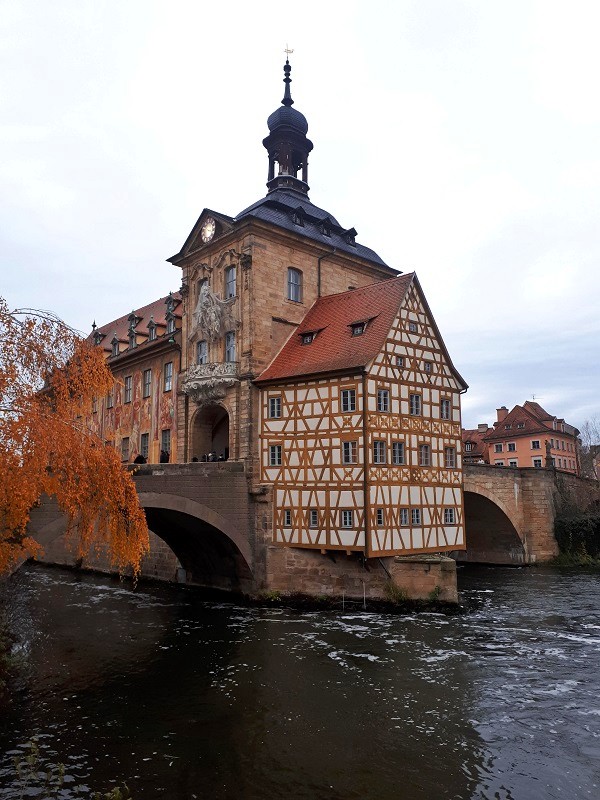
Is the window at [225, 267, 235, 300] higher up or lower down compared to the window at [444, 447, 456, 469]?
higher up

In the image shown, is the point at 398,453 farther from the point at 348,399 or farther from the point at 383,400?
the point at 348,399

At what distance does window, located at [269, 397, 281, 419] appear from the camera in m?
23.3

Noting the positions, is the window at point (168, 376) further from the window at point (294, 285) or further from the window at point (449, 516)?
the window at point (449, 516)

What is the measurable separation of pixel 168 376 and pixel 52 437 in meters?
22.7

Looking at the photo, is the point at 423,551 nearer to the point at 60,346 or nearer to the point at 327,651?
the point at 327,651

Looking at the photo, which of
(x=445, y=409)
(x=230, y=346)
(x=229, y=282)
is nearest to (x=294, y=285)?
(x=229, y=282)

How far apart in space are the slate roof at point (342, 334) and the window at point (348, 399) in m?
0.77

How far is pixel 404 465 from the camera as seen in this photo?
21906 mm

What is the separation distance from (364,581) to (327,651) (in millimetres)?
5279

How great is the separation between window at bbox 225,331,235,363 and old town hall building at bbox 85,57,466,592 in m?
0.07

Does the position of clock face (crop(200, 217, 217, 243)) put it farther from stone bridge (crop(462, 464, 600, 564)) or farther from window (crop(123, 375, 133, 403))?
stone bridge (crop(462, 464, 600, 564))

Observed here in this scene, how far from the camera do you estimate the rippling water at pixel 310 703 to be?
372 inches

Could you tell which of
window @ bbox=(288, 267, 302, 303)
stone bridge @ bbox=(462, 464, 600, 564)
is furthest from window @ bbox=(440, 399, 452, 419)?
stone bridge @ bbox=(462, 464, 600, 564)

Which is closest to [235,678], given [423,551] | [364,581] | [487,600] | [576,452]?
[364,581]
